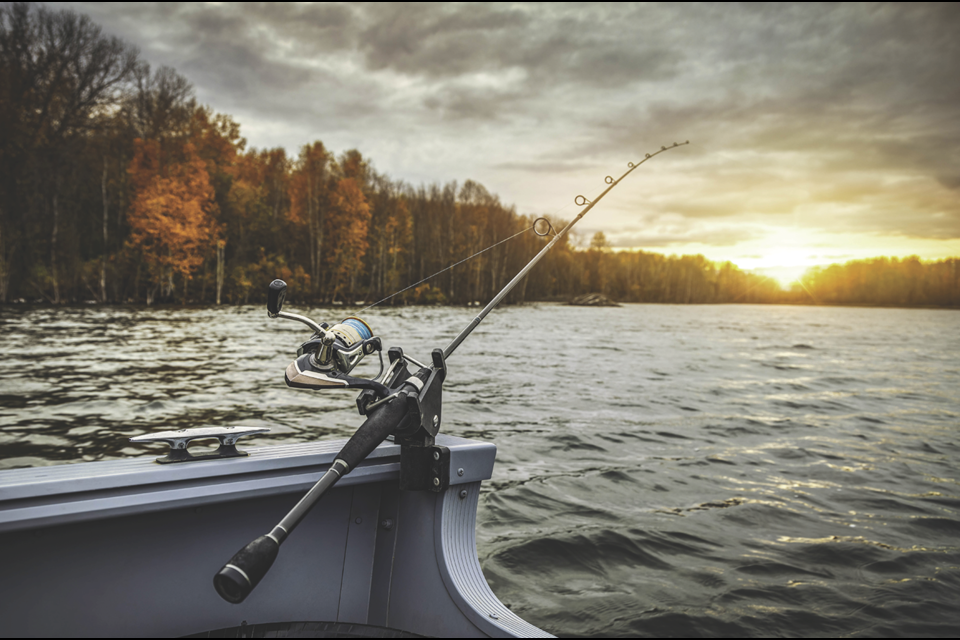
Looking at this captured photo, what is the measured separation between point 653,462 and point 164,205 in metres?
34.1

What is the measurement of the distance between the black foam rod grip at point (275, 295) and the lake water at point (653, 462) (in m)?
2.68

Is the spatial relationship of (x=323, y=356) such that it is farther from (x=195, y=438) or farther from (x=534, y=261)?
(x=534, y=261)

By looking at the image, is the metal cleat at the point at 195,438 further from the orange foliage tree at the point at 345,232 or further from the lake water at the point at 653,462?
the orange foliage tree at the point at 345,232

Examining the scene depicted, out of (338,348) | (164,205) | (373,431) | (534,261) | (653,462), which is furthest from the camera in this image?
(164,205)

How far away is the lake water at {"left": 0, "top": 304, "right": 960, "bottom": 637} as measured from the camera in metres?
3.86

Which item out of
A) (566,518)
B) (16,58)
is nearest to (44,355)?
(566,518)

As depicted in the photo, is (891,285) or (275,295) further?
(891,285)

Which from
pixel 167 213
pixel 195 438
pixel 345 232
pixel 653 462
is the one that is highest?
pixel 345 232

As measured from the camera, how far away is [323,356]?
1939 millimetres

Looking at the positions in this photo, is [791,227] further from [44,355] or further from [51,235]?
[51,235]

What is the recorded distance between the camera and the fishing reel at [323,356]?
1.87 meters

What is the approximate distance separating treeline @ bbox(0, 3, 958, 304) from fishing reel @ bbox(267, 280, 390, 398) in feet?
52.7

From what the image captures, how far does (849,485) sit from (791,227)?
2895 mm

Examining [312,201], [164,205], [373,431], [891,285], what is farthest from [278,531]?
[891,285]
